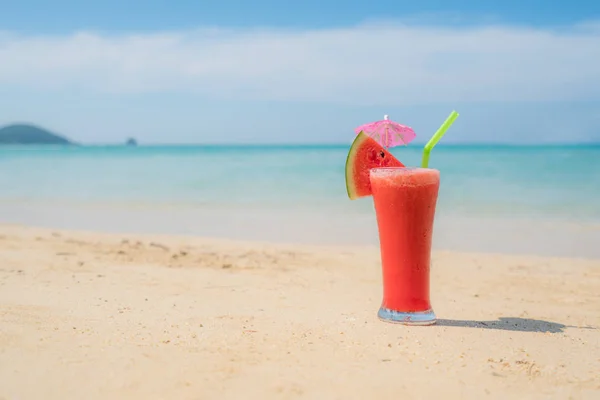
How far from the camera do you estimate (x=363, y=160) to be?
3699mm

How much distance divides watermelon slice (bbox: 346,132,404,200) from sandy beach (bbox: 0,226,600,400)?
2.58ft

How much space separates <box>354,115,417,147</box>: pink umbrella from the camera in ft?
12.1

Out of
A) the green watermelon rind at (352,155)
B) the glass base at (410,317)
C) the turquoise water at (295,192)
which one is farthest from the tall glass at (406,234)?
the turquoise water at (295,192)

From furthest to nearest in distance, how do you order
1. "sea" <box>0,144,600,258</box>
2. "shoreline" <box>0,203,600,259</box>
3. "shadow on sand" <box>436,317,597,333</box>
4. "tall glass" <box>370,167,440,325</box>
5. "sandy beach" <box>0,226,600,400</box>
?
"sea" <box>0,144,600,258</box>, "shoreline" <box>0,203,600,259</box>, "shadow on sand" <box>436,317,597,333</box>, "tall glass" <box>370,167,440,325</box>, "sandy beach" <box>0,226,600,400</box>

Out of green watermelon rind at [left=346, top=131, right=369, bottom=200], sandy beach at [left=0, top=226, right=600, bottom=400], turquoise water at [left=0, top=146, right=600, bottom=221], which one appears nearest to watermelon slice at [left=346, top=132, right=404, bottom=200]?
green watermelon rind at [left=346, top=131, right=369, bottom=200]

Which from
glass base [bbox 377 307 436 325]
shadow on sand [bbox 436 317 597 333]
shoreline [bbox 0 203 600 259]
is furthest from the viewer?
shoreline [bbox 0 203 600 259]

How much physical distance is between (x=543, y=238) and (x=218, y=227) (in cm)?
424

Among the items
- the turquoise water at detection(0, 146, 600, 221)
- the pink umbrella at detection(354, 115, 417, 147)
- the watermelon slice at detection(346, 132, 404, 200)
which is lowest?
the turquoise water at detection(0, 146, 600, 221)

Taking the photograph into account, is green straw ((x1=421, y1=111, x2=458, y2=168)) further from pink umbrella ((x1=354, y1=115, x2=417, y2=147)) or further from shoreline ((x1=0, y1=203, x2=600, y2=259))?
shoreline ((x1=0, y1=203, x2=600, y2=259))

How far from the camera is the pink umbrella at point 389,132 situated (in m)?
3.70

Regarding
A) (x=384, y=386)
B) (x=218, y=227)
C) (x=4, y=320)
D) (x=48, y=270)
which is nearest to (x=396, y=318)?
(x=384, y=386)

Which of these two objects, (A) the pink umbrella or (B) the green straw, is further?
(A) the pink umbrella

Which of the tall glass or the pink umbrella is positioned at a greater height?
the pink umbrella

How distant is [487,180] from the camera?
56.2ft
